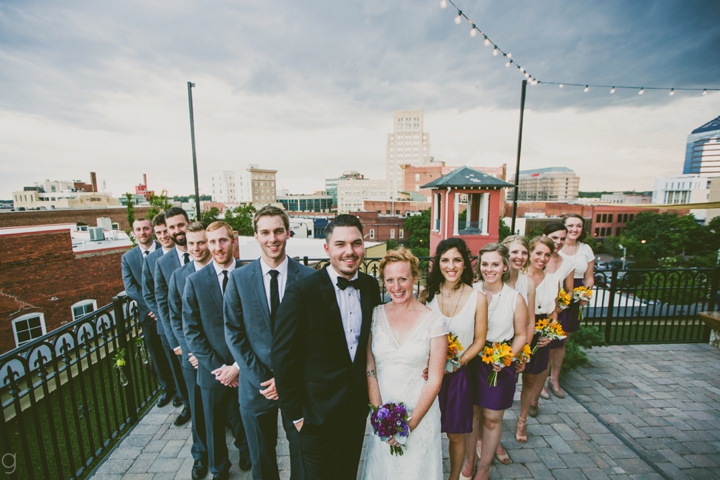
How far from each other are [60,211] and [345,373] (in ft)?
A: 149

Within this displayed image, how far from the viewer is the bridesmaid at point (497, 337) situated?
2.61 m

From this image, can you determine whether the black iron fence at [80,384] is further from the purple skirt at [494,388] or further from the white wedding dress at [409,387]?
the purple skirt at [494,388]

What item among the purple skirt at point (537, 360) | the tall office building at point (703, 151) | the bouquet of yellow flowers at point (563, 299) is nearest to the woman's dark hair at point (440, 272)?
the purple skirt at point (537, 360)

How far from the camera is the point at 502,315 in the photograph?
2.61m

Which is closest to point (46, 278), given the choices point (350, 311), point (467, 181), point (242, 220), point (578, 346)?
point (350, 311)

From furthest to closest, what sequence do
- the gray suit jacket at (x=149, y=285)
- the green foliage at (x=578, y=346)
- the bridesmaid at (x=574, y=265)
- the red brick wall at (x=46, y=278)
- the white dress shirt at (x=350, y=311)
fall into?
the red brick wall at (x=46, y=278)
the green foliage at (x=578, y=346)
the bridesmaid at (x=574, y=265)
the gray suit jacket at (x=149, y=285)
the white dress shirt at (x=350, y=311)

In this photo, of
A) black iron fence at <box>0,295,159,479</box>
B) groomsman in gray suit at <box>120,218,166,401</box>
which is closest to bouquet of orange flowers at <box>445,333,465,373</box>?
black iron fence at <box>0,295,159,479</box>

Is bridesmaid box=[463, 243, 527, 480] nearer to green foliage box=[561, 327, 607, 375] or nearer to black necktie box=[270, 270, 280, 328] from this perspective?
black necktie box=[270, 270, 280, 328]

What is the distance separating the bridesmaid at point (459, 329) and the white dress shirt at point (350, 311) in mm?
682

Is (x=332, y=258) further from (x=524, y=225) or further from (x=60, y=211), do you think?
(x=524, y=225)

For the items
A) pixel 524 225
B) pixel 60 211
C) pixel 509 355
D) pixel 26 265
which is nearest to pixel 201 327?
pixel 509 355

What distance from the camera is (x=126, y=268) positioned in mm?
3926

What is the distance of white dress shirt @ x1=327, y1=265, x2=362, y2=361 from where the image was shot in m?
2.06

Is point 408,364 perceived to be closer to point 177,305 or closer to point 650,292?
point 177,305
